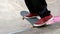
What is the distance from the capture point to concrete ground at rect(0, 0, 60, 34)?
88.6 inches

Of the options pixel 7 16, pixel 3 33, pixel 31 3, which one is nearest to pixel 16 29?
pixel 3 33

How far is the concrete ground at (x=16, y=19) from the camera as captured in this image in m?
2.25

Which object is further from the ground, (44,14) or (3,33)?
(44,14)

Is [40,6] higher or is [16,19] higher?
[40,6]

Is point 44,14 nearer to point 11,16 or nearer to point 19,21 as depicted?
point 19,21

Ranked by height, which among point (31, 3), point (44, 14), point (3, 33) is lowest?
point (3, 33)

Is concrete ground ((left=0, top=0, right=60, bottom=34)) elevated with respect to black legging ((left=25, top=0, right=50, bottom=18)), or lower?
lower

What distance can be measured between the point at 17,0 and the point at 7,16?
110 cm

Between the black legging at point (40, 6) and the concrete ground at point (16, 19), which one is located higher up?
the black legging at point (40, 6)

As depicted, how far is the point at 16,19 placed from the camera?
2.88 m

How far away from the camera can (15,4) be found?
3.76m

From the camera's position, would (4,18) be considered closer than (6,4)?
Yes

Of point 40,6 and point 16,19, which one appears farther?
point 16,19


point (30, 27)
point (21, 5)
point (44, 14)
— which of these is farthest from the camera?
point (21, 5)
